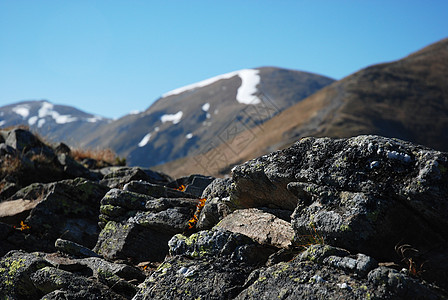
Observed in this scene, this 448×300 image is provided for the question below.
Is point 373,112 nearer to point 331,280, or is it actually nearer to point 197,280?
point 197,280

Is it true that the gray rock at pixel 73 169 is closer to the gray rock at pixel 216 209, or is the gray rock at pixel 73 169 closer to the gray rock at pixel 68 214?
the gray rock at pixel 68 214

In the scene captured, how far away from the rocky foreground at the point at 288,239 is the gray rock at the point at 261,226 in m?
0.02

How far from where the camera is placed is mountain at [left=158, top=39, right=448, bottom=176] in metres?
143

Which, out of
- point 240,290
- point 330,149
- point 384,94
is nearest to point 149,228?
point 240,290

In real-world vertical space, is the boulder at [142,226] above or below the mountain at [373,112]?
above

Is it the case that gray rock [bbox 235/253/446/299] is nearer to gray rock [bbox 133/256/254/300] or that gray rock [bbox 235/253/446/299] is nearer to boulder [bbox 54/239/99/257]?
gray rock [bbox 133/256/254/300]

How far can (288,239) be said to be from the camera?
7242 mm

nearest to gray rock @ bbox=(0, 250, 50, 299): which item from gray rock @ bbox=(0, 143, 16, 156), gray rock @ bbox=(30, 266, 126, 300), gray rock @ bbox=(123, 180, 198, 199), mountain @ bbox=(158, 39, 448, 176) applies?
gray rock @ bbox=(30, 266, 126, 300)

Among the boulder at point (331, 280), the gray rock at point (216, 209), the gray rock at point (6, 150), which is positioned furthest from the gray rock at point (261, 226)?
the gray rock at point (6, 150)

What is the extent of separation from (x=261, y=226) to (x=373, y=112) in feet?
529

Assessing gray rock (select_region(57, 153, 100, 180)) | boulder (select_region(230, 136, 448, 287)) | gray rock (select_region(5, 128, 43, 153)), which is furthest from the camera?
gray rock (select_region(5, 128, 43, 153))

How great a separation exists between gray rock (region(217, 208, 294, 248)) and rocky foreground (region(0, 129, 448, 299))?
24 mm

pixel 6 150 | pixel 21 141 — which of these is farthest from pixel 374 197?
pixel 21 141

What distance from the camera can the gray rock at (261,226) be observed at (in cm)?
732
